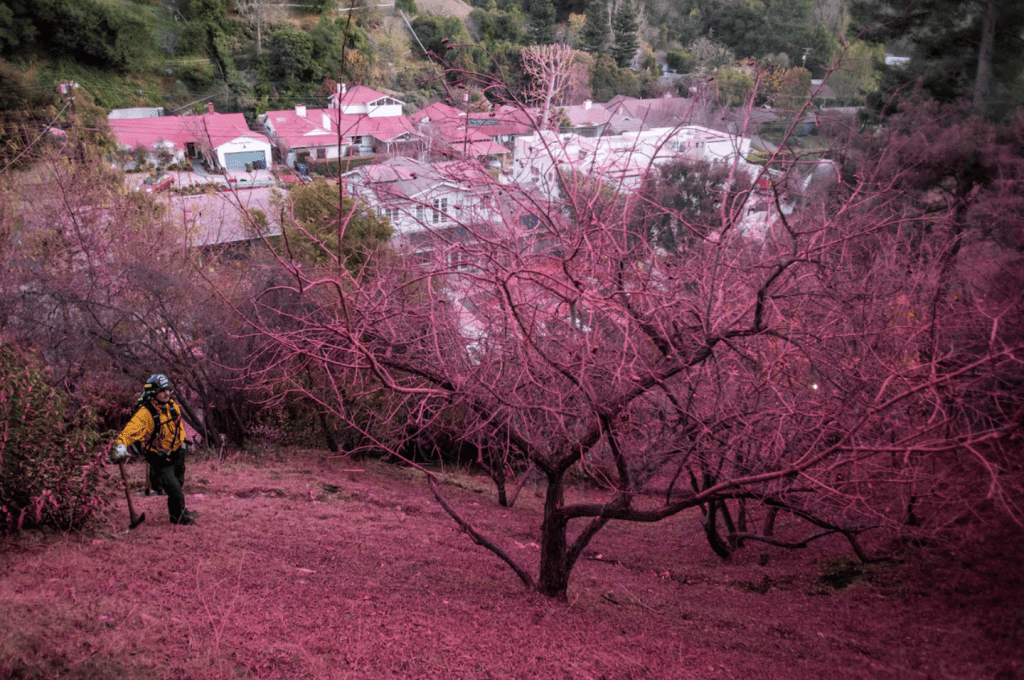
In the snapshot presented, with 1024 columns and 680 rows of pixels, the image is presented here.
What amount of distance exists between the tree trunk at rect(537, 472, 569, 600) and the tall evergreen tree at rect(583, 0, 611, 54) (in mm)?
16231

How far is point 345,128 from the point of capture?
12.6 feet

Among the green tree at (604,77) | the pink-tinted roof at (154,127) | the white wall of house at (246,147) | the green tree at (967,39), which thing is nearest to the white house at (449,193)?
the green tree at (604,77)

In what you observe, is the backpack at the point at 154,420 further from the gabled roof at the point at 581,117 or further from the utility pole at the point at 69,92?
the utility pole at the point at 69,92

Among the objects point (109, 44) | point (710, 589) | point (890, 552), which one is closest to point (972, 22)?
point (890, 552)

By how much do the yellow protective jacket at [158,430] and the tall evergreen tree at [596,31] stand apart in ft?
53.2

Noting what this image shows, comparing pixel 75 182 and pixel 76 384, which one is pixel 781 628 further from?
pixel 75 182

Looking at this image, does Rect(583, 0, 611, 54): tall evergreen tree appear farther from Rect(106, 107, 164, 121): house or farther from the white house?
Rect(106, 107, 164, 121): house

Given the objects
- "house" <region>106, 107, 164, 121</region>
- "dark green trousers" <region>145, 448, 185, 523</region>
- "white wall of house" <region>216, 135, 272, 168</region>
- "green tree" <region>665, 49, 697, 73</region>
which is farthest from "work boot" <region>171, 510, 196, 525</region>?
"house" <region>106, 107, 164, 121</region>

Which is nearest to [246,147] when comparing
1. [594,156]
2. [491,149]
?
[491,149]

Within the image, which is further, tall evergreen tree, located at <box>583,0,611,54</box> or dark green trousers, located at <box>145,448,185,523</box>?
tall evergreen tree, located at <box>583,0,611,54</box>

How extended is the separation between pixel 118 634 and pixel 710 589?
16.8 feet

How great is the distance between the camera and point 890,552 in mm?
6723

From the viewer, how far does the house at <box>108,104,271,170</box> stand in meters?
16.0

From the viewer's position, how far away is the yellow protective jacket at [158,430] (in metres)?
5.61
